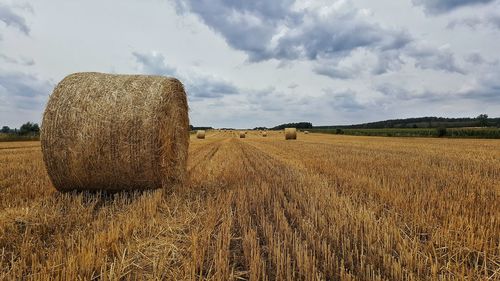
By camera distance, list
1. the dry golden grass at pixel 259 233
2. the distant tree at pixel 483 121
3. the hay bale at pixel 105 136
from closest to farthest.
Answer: the dry golden grass at pixel 259 233
the hay bale at pixel 105 136
the distant tree at pixel 483 121

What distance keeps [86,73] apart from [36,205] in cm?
309

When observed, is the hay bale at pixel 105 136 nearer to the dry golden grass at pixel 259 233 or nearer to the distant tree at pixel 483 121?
the dry golden grass at pixel 259 233

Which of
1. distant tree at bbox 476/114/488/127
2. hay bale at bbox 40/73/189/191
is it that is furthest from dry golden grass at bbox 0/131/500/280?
distant tree at bbox 476/114/488/127

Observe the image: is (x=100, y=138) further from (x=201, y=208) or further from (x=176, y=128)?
(x=201, y=208)

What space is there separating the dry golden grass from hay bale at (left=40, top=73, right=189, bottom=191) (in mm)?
366

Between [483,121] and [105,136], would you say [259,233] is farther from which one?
[483,121]

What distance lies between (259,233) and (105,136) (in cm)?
367

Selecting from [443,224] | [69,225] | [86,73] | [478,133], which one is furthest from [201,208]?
[478,133]

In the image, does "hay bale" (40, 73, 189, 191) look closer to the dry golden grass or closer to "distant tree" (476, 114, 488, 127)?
the dry golden grass

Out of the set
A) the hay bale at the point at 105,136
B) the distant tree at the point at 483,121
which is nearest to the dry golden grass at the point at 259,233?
the hay bale at the point at 105,136

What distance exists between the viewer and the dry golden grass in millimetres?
3150

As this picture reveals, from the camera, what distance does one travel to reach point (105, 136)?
652cm

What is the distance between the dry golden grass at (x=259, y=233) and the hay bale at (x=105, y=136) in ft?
1.20

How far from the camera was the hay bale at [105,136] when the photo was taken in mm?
6531
